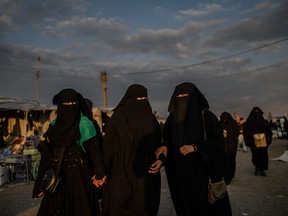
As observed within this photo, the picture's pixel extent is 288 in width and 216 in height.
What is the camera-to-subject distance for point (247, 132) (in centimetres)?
1102

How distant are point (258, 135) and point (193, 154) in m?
7.20

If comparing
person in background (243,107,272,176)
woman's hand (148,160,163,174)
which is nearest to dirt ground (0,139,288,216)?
person in background (243,107,272,176)

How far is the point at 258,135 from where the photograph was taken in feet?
34.8

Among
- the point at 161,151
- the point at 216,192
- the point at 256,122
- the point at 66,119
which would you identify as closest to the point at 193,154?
the point at 161,151

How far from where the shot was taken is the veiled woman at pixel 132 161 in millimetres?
3914

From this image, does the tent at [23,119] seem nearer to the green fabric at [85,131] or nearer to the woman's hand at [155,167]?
the green fabric at [85,131]

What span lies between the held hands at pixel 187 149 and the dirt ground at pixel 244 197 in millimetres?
2556

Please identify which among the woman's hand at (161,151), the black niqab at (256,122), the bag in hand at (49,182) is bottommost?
the bag in hand at (49,182)

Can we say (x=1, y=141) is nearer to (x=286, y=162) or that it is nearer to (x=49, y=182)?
(x=49, y=182)

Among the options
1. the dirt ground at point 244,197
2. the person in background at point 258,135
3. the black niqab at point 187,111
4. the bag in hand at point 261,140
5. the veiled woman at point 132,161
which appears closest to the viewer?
the veiled woman at point 132,161

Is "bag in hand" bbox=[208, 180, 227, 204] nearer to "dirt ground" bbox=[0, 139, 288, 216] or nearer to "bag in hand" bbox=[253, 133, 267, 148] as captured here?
"dirt ground" bbox=[0, 139, 288, 216]

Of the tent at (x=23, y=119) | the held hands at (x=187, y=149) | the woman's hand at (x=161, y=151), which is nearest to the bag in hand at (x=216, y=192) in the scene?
the held hands at (x=187, y=149)

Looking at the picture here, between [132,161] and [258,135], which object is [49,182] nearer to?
[132,161]

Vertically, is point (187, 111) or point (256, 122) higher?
point (187, 111)
